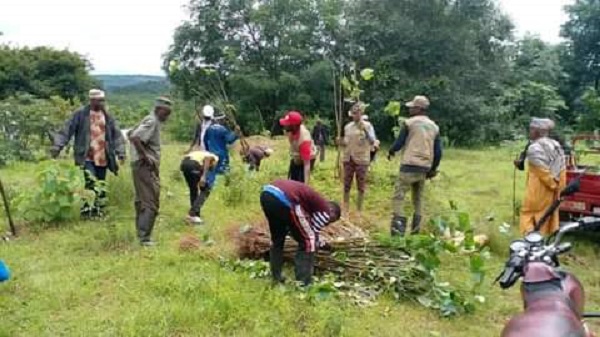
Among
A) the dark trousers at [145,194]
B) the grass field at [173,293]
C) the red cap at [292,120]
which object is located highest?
the red cap at [292,120]

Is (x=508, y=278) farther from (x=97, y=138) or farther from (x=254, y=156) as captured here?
(x=254, y=156)

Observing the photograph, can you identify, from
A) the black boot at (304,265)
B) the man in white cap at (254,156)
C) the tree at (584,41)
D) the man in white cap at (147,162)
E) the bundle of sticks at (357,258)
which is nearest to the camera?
the black boot at (304,265)

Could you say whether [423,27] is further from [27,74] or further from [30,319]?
[30,319]

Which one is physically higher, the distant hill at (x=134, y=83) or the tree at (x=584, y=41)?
the tree at (x=584, y=41)

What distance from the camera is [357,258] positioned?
18.8 ft

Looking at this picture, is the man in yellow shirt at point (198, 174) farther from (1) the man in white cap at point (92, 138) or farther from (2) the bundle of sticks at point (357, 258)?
(2) the bundle of sticks at point (357, 258)

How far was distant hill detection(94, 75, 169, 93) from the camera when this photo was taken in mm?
24923

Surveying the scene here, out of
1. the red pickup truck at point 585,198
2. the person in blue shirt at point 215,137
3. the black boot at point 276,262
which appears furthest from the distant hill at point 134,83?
the black boot at point 276,262

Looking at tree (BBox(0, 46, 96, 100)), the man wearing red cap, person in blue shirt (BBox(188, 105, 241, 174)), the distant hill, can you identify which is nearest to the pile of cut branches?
the man wearing red cap

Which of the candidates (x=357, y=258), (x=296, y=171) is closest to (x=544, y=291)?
(x=357, y=258)

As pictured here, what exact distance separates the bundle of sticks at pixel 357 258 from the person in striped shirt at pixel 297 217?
363 millimetres

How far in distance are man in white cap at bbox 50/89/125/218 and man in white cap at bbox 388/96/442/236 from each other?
3197 mm

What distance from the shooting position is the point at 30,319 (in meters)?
4.70

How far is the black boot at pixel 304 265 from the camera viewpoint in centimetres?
529
